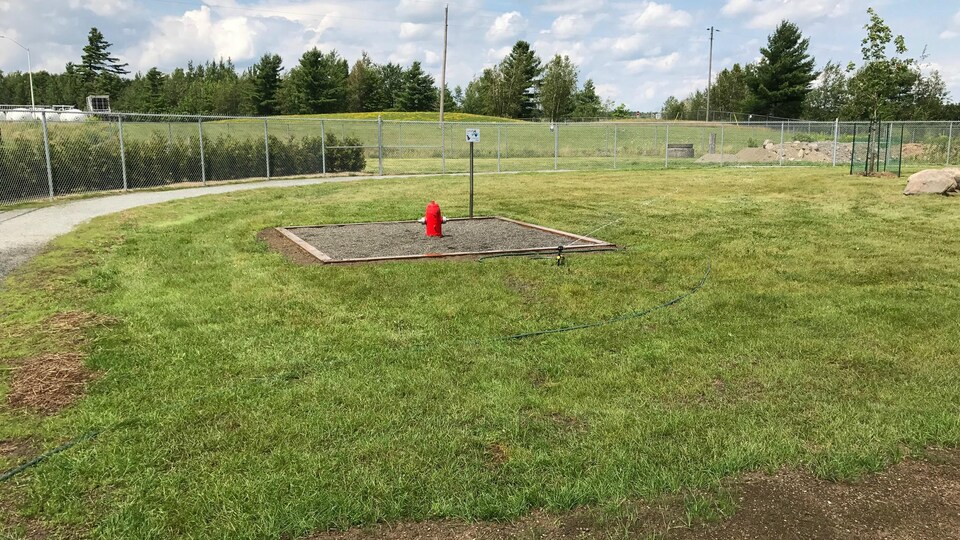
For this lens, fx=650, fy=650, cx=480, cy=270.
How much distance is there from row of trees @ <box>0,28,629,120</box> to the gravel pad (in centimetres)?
5736

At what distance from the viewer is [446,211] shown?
12.9 m

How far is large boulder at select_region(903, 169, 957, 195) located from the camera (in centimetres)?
1470

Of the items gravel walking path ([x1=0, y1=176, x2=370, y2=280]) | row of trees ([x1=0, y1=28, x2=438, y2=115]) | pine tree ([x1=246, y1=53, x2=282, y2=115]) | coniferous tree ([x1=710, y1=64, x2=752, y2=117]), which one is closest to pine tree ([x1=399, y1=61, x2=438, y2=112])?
row of trees ([x1=0, y1=28, x2=438, y2=115])

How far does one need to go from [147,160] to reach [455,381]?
1686 cm

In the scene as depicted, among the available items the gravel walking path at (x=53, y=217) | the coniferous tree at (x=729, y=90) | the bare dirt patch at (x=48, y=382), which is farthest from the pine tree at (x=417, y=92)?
the bare dirt patch at (x=48, y=382)

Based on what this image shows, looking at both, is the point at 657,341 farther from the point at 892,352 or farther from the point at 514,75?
the point at 514,75

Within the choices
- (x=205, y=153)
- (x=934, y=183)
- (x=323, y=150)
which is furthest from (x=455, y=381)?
(x=323, y=150)

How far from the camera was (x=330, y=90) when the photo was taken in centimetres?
6988

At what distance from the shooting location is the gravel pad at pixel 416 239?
327 inches

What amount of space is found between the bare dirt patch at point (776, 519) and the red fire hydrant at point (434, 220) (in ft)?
22.2

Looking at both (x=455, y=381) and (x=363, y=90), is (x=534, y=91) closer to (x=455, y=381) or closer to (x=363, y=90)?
(x=363, y=90)

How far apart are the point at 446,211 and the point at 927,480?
10.5 m

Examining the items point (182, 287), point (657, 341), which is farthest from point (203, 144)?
point (657, 341)

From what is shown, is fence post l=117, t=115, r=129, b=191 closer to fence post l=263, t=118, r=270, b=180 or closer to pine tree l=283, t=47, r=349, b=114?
fence post l=263, t=118, r=270, b=180
